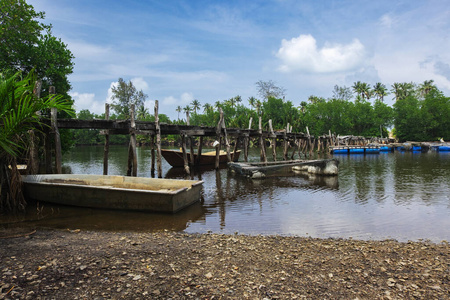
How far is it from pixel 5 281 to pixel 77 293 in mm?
1087

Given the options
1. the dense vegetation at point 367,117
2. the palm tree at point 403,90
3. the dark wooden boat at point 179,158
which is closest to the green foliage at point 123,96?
the dense vegetation at point 367,117

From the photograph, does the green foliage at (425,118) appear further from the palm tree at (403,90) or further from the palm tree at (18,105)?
the palm tree at (18,105)

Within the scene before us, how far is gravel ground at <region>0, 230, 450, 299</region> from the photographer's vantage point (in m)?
3.67

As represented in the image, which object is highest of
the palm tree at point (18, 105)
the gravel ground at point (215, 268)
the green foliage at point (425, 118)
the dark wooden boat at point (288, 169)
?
the green foliage at point (425, 118)

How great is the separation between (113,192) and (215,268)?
5584 millimetres

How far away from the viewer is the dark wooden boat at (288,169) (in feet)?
57.3

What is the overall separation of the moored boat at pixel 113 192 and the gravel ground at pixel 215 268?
8.12 ft

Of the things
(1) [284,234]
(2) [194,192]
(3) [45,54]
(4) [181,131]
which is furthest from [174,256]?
(3) [45,54]

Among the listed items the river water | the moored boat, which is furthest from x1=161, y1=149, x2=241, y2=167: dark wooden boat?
Answer: the moored boat

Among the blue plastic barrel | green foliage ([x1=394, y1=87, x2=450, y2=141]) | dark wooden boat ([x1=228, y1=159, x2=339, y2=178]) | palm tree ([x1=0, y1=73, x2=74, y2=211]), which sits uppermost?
green foliage ([x1=394, y1=87, x2=450, y2=141])

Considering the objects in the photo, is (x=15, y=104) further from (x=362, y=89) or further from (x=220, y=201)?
(x=362, y=89)

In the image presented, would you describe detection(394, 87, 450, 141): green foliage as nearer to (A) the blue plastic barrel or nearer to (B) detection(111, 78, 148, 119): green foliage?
(A) the blue plastic barrel

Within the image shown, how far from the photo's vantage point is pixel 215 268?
448 cm

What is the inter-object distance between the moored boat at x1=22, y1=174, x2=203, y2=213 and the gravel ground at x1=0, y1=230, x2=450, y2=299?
2.48 m
